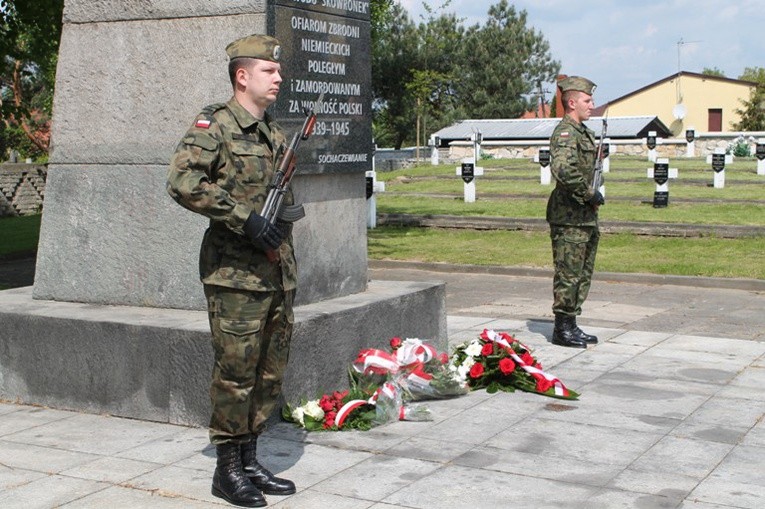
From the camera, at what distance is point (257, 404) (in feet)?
17.2

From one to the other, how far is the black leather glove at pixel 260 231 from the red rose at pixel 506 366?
3000mm

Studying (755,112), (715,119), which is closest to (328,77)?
(755,112)

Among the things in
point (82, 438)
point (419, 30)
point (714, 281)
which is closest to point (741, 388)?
point (82, 438)

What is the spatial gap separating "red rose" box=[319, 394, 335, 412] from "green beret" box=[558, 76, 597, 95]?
3.68 meters

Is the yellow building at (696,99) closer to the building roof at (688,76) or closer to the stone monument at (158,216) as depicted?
the building roof at (688,76)

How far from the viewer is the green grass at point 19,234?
2022 centimetres

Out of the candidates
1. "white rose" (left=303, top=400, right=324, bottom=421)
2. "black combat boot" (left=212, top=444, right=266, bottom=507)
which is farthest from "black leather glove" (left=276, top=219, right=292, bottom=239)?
"white rose" (left=303, top=400, right=324, bottom=421)

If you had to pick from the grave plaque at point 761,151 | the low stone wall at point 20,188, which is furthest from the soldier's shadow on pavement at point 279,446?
the grave plaque at point 761,151

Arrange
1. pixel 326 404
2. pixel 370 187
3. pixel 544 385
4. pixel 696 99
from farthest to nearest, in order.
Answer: pixel 696 99
pixel 370 187
pixel 544 385
pixel 326 404

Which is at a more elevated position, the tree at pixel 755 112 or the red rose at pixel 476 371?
the tree at pixel 755 112

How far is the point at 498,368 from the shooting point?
24.8ft

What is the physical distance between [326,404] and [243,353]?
1612 mm

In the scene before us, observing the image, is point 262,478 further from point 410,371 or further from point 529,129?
point 529,129

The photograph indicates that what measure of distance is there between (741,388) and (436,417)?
233 centimetres
